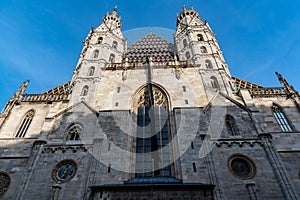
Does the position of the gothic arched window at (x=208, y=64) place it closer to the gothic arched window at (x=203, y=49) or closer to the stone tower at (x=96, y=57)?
the gothic arched window at (x=203, y=49)

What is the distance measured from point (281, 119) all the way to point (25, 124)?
1933cm

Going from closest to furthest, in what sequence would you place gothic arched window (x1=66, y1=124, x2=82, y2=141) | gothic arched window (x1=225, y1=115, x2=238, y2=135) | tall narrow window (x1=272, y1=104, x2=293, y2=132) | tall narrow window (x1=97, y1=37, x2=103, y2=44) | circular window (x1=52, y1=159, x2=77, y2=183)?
1. circular window (x1=52, y1=159, x2=77, y2=183)
2. gothic arched window (x1=225, y1=115, x2=238, y2=135)
3. gothic arched window (x1=66, y1=124, x2=82, y2=141)
4. tall narrow window (x1=272, y1=104, x2=293, y2=132)
5. tall narrow window (x1=97, y1=37, x2=103, y2=44)

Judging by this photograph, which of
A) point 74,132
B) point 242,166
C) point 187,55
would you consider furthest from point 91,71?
point 242,166

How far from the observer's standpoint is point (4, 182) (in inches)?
493

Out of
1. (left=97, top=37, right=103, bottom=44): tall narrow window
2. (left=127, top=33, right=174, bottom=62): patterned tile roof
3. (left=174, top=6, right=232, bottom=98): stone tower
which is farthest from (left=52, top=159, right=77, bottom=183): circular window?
(left=97, top=37, right=103, bottom=44): tall narrow window

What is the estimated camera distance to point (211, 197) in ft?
33.6

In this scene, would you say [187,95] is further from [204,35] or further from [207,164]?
[204,35]

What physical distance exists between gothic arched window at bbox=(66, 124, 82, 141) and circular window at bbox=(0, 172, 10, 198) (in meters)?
4.09

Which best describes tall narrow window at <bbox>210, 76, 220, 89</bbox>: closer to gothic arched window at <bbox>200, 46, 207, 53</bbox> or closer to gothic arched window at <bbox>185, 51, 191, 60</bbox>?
gothic arched window at <bbox>185, 51, 191, 60</bbox>

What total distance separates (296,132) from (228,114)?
4.59m

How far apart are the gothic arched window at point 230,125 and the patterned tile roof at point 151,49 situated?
33.1 ft

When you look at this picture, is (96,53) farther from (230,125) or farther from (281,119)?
(281,119)

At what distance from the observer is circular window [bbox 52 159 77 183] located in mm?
12227

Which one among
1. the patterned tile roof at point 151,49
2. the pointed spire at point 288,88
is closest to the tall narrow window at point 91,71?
the patterned tile roof at point 151,49
